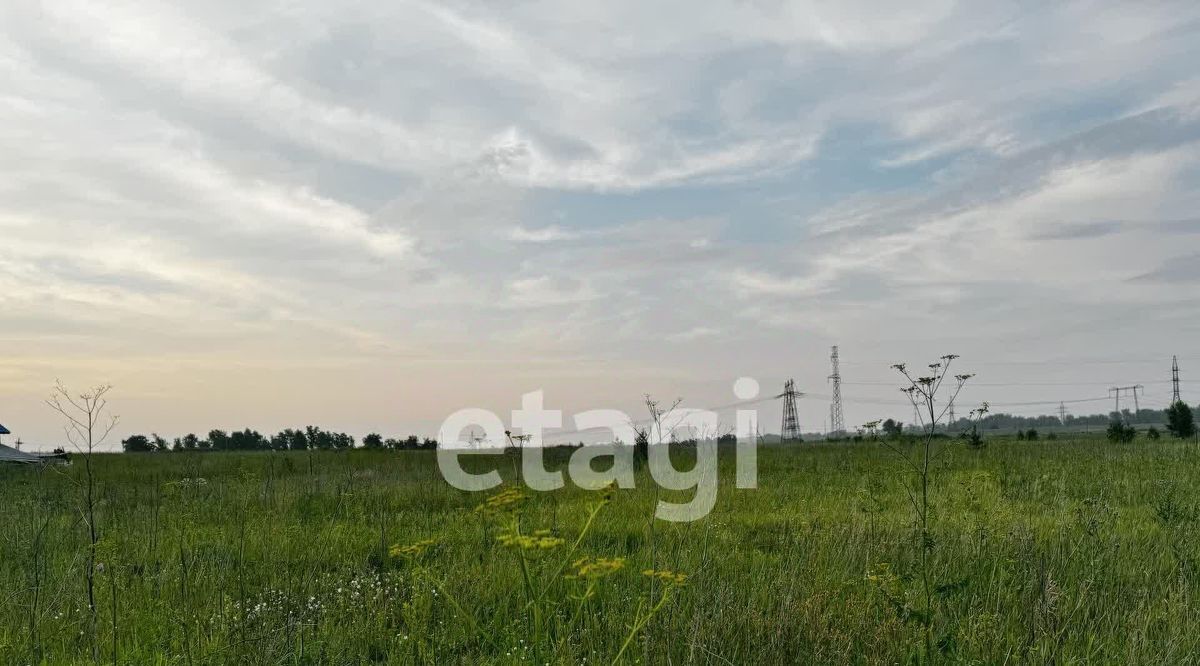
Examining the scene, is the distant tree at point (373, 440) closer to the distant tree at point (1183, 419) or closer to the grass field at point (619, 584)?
the grass field at point (619, 584)

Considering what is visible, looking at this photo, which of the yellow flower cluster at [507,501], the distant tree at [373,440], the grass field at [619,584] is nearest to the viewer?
the yellow flower cluster at [507,501]

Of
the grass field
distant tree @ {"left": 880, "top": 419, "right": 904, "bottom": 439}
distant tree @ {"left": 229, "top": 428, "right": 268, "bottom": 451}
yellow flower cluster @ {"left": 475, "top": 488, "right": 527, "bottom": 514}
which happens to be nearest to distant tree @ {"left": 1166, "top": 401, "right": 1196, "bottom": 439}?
the grass field

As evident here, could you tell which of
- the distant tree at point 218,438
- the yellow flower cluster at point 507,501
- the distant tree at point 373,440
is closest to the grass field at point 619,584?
the yellow flower cluster at point 507,501

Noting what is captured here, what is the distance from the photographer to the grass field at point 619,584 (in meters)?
4.29

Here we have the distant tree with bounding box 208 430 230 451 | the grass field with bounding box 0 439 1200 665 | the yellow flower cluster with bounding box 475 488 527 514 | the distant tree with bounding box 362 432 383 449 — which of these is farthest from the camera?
the distant tree with bounding box 208 430 230 451

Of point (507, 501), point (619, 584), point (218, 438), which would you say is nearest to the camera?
point (507, 501)

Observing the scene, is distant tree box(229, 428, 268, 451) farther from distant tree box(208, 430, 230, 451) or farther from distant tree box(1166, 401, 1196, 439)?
distant tree box(1166, 401, 1196, 439)

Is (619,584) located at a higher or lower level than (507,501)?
lower

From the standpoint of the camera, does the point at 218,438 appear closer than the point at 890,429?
No

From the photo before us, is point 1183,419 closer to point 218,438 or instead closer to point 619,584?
point 619,584

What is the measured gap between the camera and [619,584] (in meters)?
5.64

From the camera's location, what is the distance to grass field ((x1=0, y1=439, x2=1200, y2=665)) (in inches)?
169

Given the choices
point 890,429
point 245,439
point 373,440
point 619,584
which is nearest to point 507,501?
point 619,584

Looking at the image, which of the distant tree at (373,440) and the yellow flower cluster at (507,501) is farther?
the distant tree at (373,440)
